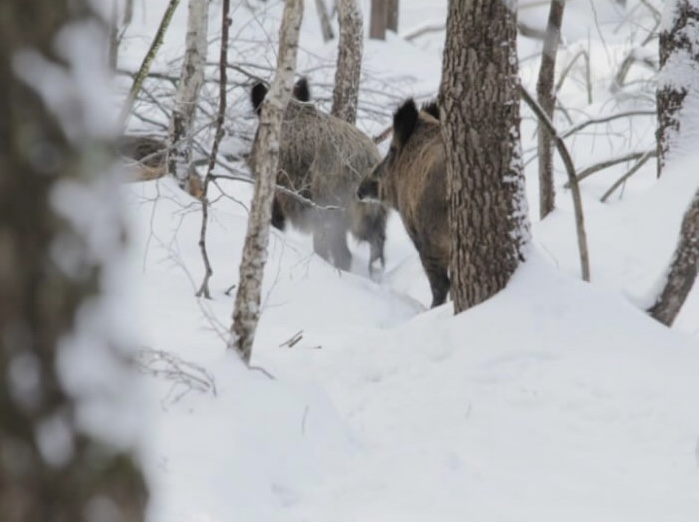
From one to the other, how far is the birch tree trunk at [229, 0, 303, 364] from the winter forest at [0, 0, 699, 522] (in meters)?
0.01

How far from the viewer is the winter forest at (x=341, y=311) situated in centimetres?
158

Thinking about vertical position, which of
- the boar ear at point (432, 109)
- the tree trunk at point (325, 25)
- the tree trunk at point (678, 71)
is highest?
the tree trunk at point (678, 71)

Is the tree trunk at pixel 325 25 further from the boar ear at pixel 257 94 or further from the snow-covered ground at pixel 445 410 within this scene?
the snow-covered ground at pixel 445 410

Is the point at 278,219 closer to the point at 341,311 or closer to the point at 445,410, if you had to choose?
the point at 341,311

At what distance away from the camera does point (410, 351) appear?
6.78m

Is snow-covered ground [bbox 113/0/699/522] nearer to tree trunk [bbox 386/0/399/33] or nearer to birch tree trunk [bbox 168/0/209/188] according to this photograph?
birch tree trunk [bbox 168/0/209/188]

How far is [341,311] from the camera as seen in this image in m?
9.59

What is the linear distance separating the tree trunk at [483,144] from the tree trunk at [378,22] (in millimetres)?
15828

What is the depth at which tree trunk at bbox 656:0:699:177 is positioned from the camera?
8.19m

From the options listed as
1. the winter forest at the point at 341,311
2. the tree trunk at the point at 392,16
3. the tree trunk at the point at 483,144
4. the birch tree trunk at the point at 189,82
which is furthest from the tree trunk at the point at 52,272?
the tree trunk at the point at 392,16

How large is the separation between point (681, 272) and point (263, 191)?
2.59 meters

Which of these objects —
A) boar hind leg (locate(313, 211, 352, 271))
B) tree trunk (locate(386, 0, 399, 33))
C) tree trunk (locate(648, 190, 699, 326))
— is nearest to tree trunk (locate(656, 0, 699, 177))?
tree trunk (locate(648, 190, 699, 326))

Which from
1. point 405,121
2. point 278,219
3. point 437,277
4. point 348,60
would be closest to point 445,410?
point 437,277

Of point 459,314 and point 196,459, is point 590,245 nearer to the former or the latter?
point 459,314
